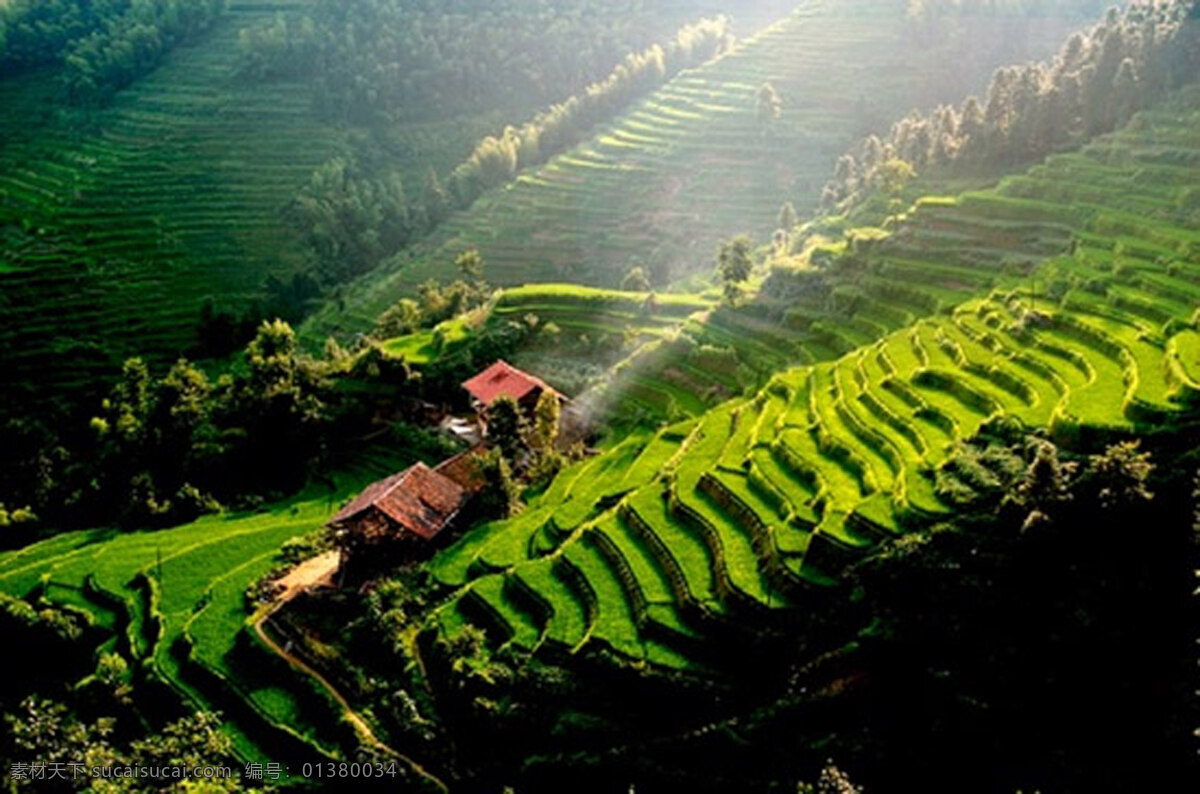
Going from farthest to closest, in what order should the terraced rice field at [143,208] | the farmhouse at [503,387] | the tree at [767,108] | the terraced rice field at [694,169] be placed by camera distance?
the tree at [767,108], the terraced rice field at [694,169], the terraced rice field at [143,208], the farmhouse at [503,387]

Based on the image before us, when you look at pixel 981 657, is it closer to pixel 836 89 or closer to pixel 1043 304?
pixel 1043 304

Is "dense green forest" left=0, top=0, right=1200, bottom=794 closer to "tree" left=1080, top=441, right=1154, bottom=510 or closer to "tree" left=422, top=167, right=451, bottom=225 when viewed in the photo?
"tree" left=1080, top=441, right=1154, bottom=510

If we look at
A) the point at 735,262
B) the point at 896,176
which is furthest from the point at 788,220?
the point at 735,262

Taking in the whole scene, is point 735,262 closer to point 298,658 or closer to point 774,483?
point 774,483

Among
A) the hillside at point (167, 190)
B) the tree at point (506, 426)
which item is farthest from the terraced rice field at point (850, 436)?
the hillside at point (167, 190)

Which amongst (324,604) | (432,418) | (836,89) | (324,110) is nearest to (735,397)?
(432,418)

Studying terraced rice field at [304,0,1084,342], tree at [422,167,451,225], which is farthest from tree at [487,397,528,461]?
tree at [422,167,451,225]

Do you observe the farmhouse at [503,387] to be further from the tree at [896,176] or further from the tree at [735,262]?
the tree at [896,176]
